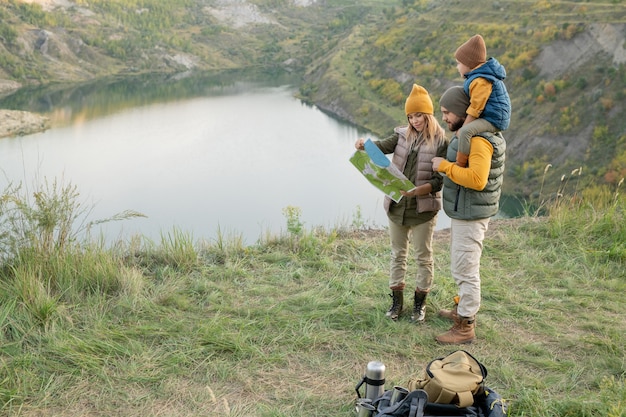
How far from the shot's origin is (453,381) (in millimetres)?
2336

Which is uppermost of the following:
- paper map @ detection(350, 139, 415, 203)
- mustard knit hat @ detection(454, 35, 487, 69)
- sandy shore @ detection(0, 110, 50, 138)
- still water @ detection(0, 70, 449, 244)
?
mustard knit hat @ detection(454, 35, 487, 69)

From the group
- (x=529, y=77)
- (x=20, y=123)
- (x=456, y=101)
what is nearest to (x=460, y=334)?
(x=456, y=101)

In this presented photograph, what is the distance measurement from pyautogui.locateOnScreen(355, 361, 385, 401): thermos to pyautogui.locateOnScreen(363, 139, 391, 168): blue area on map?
1095mm

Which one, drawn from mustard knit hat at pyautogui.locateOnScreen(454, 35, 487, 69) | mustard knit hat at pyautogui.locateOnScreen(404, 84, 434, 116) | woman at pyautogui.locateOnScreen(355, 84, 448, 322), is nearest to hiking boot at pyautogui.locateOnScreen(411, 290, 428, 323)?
woman at pyautogui.locateOnScreen(355, 84, 448, 322)

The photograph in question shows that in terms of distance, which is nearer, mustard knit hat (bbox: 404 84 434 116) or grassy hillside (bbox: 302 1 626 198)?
mustard knit hat (bbox: 404 84 434 116)

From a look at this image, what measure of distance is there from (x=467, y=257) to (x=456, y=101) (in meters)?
0.78

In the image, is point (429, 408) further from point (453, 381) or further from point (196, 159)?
point (196, 159)

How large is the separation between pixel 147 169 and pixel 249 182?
4142mm

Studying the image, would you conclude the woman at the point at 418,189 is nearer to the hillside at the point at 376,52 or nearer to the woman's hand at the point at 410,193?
the woman's hand at the point at 410,193

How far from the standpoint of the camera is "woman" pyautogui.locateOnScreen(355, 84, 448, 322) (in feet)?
10.0

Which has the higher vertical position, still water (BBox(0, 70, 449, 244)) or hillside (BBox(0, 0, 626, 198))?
hillside (BBox(0, 0, 626, 198))

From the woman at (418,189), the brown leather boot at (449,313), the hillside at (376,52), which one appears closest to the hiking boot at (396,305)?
the woman at (418,189)

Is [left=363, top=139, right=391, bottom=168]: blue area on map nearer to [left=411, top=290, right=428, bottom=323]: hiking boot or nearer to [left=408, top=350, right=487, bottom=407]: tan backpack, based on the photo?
[left=411, top=290, right=428, bottom=323]: hiking boot

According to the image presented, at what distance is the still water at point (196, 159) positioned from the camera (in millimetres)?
17781
